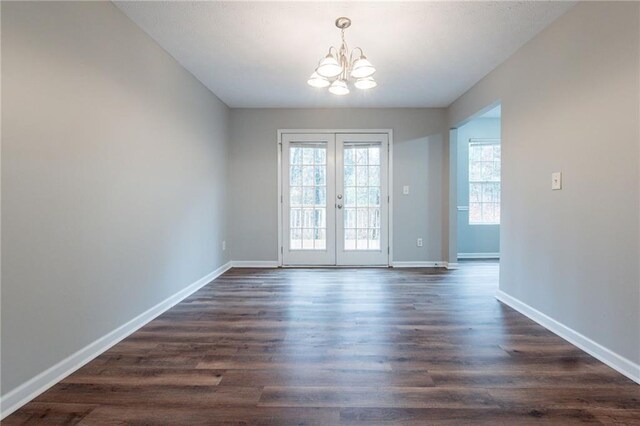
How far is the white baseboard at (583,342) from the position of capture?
177 cm

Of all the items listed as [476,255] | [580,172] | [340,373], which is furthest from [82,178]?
[476,255]

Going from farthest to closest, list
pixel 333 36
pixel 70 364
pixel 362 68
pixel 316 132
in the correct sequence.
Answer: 1. pixel 316 132
2. pixel 333 36
3. pixel 362 68
4. pixel 70 364

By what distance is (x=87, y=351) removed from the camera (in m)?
1.94

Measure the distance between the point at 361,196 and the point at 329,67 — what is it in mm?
2584

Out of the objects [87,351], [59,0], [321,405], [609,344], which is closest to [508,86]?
[609,344]

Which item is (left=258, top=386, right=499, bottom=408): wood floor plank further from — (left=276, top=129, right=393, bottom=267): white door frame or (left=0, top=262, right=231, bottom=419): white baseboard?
(left=276, top=129, right=393, bottom=267): white door frame

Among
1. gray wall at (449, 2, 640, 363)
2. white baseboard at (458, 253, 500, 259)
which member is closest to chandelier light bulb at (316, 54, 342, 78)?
gray wall at (449, 2, 640, 363)

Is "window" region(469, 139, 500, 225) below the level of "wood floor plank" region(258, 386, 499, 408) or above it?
above

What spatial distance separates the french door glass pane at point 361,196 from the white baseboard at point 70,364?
2679mm

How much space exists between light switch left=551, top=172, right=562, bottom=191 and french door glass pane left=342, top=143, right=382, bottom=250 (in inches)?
97.0

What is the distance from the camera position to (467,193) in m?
5.46

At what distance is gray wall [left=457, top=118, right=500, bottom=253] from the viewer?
541cm

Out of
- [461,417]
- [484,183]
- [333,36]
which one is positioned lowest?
[461,417]

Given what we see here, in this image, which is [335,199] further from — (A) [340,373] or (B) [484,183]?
(A) [340,373]
